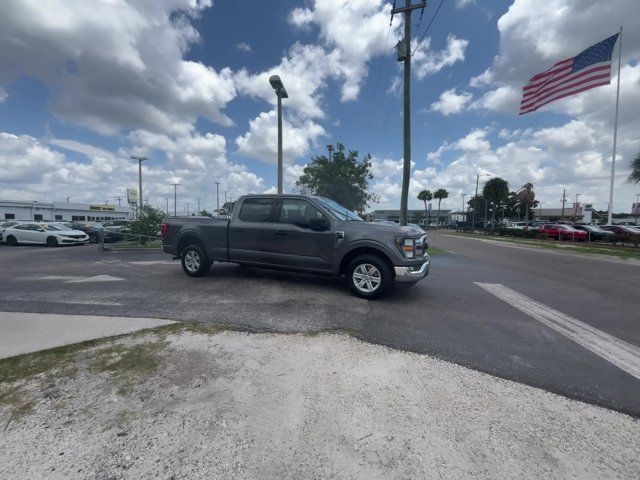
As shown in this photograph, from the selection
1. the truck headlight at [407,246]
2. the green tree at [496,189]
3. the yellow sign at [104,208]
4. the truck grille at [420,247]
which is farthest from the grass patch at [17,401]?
the yellow sign at [104,208]

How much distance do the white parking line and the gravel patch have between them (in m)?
1.35

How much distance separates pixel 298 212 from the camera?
5.87m

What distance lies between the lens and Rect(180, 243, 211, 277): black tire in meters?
6.64

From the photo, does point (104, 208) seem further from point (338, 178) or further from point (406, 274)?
point (406, 274)

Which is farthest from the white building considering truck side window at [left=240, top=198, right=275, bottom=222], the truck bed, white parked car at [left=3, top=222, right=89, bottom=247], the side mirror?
the side mirror

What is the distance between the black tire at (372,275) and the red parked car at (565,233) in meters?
29.9

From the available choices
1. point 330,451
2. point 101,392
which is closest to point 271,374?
point 330,451

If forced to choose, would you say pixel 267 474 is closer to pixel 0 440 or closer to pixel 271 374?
pixel 271 374

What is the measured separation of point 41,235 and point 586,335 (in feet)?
78.3

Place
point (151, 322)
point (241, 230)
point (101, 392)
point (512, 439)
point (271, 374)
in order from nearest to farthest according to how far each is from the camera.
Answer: point (512, 439), point (101, 392), point (271, 374), point (151, 322), point (241, 230)

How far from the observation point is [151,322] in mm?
3822

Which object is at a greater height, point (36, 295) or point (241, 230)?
point (241, 230)

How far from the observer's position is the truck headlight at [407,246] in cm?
507

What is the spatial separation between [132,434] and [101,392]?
2.28 feet
